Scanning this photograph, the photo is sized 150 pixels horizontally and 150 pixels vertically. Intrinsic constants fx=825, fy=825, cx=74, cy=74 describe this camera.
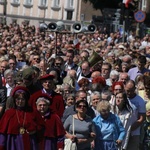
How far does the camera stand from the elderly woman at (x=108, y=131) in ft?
38.2

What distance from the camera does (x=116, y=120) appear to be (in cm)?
1169

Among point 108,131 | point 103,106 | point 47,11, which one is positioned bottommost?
point 108,131

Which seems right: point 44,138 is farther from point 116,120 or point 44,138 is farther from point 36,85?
point 36,85

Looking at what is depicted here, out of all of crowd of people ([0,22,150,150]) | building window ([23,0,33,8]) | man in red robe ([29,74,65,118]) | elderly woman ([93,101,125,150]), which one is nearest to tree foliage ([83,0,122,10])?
building window ([23,0,33,8])

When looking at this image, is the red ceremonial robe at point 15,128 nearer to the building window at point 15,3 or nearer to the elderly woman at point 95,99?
the elderly woman at point 95,99

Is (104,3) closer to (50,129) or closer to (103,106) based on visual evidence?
(103,106)

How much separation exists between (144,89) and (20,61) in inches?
227

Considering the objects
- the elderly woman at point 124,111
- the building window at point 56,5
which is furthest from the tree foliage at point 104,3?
the elderly woman at point 124,111

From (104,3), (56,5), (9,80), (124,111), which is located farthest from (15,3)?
(124,111)

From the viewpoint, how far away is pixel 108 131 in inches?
458

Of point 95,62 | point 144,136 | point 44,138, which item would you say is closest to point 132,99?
point 144,136

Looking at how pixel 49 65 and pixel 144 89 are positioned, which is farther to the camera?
pixel 49 65

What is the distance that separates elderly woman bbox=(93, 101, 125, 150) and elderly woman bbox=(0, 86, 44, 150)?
1326mm

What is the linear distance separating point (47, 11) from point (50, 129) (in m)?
68.1
